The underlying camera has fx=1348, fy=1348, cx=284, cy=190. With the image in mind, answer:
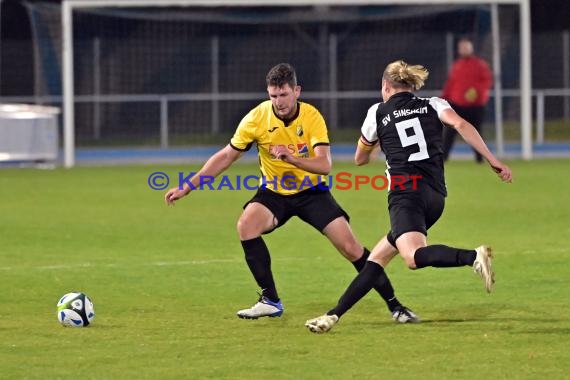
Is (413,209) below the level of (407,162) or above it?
below

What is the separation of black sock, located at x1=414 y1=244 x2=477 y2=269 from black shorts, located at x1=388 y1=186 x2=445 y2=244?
0.79ft

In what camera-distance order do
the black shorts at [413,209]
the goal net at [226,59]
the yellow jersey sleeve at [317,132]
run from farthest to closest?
the goal net at [226,59]
the yellow jersey sleeve at [317,132]
the black shorts at [413,209]

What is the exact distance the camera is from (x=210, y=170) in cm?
937

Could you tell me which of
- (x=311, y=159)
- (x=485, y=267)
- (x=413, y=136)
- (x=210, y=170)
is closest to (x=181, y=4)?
A: (x=210, y=170)

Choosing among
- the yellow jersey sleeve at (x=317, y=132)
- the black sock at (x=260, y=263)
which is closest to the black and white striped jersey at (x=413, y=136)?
the yellow jersey sleeve at (x=317, y=132)

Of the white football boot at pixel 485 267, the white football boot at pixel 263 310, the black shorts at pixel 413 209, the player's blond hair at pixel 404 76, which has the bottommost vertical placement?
the white football boot at pixel 263 310

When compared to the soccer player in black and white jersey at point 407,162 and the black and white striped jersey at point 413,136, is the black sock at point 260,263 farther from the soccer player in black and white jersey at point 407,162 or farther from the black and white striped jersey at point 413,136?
the black and white striped jersey at point 413,136

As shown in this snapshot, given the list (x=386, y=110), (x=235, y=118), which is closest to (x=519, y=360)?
(x=386, y=110)

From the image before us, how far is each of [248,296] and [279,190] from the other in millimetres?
1291

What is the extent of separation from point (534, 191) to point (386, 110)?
1089 centimetres

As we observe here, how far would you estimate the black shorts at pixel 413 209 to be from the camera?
8.48 metres

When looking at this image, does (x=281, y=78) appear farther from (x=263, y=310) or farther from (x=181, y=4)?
(x=181, y=4)

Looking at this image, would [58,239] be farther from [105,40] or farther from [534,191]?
[105,40]

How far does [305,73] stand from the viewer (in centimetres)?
3181
